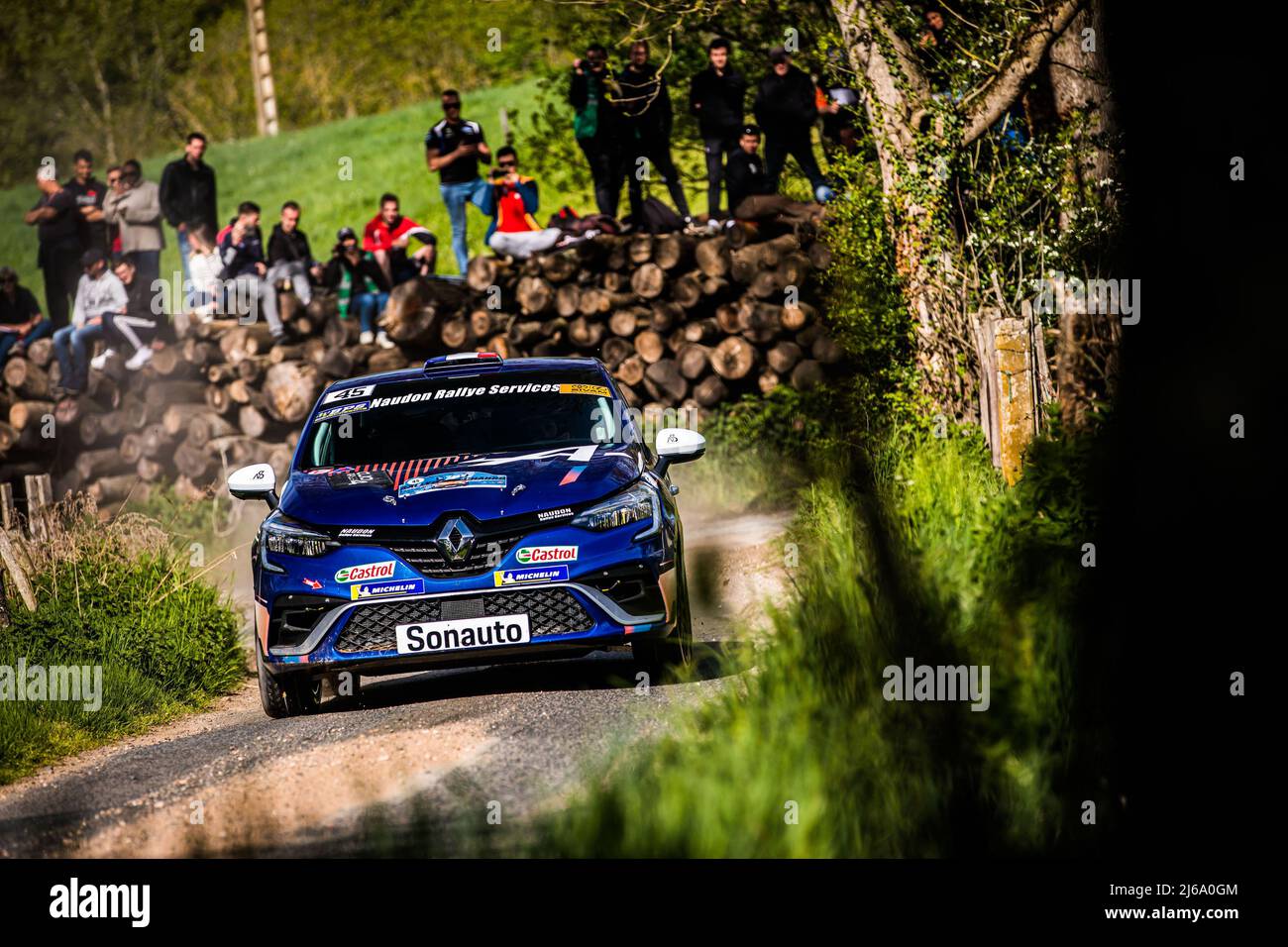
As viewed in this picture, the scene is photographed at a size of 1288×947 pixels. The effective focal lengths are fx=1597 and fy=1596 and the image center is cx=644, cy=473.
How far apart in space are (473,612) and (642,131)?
33.0 feet

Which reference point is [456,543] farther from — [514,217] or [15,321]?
[15,321]

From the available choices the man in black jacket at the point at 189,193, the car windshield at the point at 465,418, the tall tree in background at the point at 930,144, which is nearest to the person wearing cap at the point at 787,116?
the tall tree in background at the point at 930,144

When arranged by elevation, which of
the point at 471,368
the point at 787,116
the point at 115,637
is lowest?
the point at 115,637

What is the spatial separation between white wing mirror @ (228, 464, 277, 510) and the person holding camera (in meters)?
8.17

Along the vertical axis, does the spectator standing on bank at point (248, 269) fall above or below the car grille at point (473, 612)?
above

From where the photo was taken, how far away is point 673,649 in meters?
8.11

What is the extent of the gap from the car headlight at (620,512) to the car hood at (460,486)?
65mm

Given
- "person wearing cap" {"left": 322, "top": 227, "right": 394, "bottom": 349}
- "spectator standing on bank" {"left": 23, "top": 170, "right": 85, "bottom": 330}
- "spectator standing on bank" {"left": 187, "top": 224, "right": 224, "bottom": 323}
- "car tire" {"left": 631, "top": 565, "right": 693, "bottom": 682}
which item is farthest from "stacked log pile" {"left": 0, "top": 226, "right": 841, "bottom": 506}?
"car tire" {"left": 631, "top": 565, "right": 693, "bottom": 682}

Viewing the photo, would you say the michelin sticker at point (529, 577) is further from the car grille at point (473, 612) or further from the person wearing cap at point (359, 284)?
the person wearing cap at point (359, 284)

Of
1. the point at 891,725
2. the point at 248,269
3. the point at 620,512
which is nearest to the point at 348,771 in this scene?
the point at 620,512

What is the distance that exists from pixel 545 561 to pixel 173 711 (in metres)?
3.23

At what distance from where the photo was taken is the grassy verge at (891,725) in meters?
5.04

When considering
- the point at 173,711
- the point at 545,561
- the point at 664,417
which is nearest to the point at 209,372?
the point at 664,417
